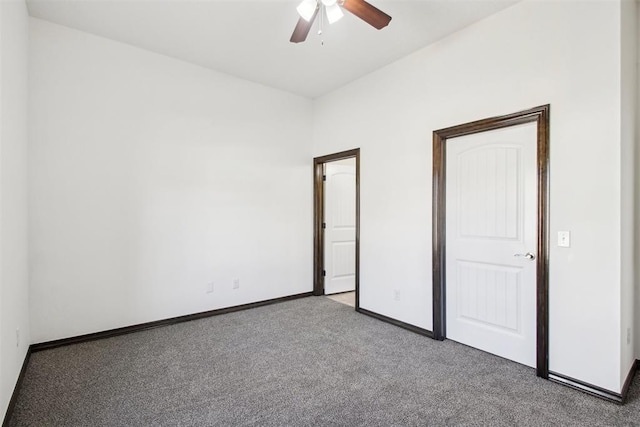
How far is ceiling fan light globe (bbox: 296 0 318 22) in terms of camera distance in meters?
2.13

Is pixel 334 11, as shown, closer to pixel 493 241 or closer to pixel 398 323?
pixel 493 241

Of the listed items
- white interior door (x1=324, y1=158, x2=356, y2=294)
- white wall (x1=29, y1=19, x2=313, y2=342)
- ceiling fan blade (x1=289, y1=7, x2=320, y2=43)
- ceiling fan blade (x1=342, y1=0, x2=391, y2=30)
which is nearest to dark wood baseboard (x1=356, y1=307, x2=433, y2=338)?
white interior door (x1=324, y1=158, x2=356, y2=294)

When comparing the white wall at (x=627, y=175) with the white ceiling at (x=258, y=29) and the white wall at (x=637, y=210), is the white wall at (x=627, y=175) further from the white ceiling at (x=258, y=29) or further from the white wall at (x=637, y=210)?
the white ceiling at (x=258, y=29)

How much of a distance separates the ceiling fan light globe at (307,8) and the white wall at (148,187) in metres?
2.05

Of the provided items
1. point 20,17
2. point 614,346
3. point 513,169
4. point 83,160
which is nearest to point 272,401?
point 614,346

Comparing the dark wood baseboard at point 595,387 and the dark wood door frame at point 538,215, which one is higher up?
the dark wood door frame at point 538,215

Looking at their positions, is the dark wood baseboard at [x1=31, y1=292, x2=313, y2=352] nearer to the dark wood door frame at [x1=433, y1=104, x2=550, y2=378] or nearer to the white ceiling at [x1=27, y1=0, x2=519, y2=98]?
the dark wood door frame at [x1=433, y1=104, x2=550, y2=378]

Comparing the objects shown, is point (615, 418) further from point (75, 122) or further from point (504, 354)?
point (75, 122)

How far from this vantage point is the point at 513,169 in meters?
2.69

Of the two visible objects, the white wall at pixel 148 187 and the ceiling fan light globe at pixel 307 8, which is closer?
the ceiling fan light globe at pixel 307 8

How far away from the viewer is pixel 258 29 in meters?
3.00

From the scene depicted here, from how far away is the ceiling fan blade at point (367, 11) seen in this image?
7.06 feet

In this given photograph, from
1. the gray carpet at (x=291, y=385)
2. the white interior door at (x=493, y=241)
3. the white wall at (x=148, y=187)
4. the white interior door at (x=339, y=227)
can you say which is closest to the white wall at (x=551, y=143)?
the white interior door at (x=493, y=241)

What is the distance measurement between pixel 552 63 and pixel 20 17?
394cm
